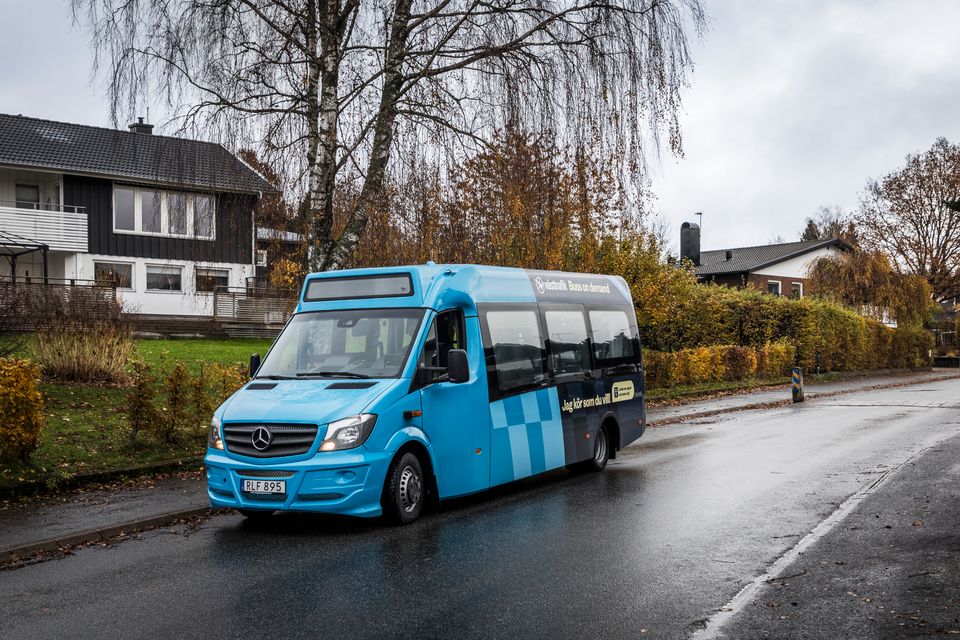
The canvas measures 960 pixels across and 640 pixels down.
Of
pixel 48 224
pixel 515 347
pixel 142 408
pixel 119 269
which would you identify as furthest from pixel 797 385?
pixel 48 224

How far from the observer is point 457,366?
9234mm

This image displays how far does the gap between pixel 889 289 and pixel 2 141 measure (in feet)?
138

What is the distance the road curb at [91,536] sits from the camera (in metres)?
8.06

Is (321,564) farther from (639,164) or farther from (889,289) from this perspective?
(889,289)

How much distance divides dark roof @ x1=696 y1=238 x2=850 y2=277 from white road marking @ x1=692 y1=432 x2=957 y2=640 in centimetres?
4910

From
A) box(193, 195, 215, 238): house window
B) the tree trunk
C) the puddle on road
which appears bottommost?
the puddle on road

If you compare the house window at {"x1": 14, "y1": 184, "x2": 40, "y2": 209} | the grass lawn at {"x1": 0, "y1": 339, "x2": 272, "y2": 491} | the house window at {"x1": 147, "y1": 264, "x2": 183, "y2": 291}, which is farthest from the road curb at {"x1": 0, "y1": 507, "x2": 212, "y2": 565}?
the house window at {"x1": 14, "y1": 184, "x2": 40, "y2": 209}

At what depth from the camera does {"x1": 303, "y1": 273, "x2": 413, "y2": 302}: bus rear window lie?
32.8ft

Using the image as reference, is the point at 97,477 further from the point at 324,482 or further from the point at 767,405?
the point at 767,405

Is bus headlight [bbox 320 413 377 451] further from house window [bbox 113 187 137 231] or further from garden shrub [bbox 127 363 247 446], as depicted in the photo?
house window [bbox 113 187 137 231]

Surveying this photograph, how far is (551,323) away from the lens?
1204cm

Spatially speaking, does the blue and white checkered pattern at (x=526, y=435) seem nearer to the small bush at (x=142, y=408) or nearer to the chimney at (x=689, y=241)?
the small bush at (x=142, y=408)

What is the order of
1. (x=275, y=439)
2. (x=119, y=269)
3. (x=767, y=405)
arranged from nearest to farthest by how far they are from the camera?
1. (x=275, y=439)
2. (x=767, y=405)
3. (x=119, y=269)

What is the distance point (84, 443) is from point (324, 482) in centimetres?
571
